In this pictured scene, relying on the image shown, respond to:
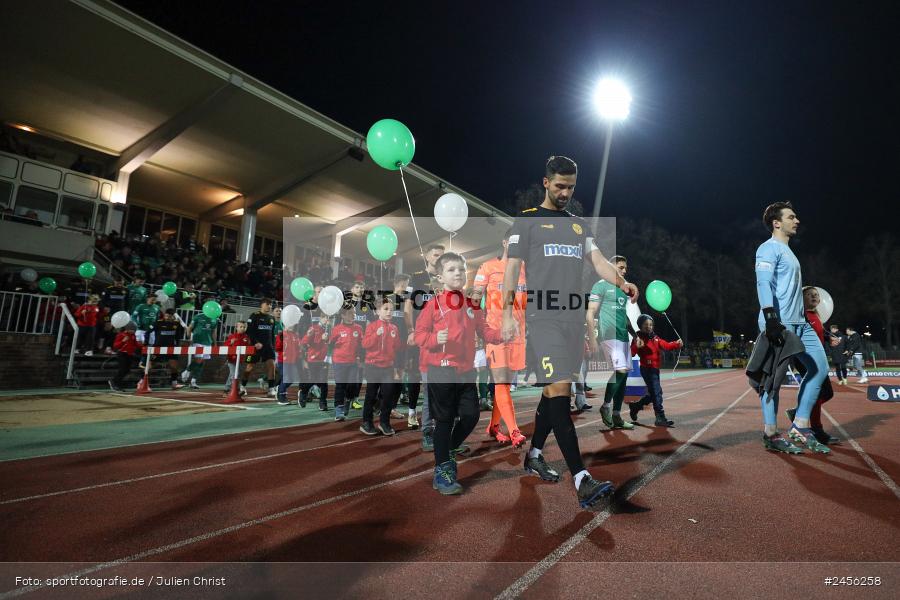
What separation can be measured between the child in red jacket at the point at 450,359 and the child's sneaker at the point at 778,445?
9.91ft

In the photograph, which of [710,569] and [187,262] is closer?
[710,569]

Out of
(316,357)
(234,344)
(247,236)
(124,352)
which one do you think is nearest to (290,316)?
→ (234,344)

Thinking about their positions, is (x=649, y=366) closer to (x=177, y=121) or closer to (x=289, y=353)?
(x=289, y=353)

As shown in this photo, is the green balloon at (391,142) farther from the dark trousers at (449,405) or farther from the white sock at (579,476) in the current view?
the white sock at (579,476)

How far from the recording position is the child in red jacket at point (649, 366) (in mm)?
6240

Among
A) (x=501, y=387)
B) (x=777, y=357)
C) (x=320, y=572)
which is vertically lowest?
(x=320, y=572)

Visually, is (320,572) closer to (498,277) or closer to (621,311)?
(498,277)

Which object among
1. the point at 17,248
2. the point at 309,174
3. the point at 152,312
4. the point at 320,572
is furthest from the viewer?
the point at 309,174

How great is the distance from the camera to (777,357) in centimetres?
435

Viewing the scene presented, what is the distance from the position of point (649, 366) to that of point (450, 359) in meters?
4.12

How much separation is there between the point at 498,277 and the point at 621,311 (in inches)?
84.1

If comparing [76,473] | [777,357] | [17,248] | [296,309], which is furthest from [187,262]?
[777,357]

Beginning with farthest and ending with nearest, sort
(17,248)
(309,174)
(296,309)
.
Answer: (309,174), (17,248), (296,309)

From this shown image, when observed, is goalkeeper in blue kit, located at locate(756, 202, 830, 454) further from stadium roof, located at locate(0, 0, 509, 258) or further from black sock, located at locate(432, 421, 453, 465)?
stadium roof, located at locate(0, 0, 509, 258)
